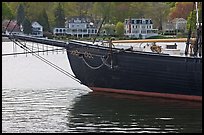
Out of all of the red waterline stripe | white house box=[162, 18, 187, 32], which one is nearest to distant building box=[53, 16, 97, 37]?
white house box=[162, 18, 187, 32]

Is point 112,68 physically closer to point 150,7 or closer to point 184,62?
point 184,62

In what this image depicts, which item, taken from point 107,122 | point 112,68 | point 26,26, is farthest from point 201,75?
point 26,26

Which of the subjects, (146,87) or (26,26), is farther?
(26,26)

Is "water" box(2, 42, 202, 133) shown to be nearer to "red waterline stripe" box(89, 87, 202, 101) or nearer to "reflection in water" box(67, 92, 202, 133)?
"reflection in water" box(67, 92, 202, 133)

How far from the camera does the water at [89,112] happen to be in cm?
1511

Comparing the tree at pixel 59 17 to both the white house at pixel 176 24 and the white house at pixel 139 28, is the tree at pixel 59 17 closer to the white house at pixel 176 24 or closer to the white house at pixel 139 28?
the white house at pixel 139 28

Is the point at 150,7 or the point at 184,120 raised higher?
the point at 150,7

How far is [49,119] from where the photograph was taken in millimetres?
16234

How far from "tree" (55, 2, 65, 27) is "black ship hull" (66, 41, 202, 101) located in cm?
7961

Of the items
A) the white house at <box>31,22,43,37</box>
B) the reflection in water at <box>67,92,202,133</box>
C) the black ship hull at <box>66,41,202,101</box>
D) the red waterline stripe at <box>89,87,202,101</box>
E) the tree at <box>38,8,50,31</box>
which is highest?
the tree at <box>38,8,50,31</box>

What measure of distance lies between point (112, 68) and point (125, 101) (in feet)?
6.20

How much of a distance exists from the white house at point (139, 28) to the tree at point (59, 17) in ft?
41.8

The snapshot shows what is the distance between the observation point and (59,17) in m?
105

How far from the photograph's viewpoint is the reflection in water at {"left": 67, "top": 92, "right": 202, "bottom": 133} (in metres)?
15.1
